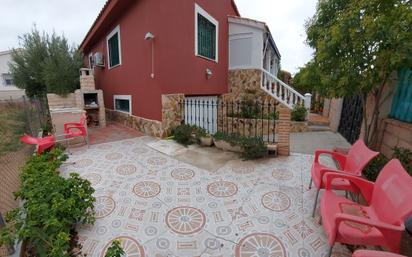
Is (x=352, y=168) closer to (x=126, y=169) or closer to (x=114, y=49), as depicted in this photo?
(x=126, y=169)

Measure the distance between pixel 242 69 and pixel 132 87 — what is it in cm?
501

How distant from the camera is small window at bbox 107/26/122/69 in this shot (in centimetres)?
753

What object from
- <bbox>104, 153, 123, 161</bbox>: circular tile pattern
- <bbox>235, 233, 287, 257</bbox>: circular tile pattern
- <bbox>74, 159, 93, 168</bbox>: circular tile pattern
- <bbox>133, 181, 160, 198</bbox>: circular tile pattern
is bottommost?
<bbox>235, 233, 287, 257</bbox>: circular tile pattern

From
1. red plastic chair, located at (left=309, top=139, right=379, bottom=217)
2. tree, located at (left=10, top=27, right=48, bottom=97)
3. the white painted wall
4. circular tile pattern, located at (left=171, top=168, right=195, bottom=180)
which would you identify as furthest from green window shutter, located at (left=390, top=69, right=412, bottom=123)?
tree, located at (left=10, top=27, right=48, bottom=97)

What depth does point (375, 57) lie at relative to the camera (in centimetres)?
297

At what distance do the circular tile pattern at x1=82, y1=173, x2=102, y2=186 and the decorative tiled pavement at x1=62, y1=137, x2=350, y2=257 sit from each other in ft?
0.06

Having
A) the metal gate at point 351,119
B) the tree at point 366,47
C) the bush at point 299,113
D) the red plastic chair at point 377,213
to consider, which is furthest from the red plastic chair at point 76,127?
the bush at point 299,113

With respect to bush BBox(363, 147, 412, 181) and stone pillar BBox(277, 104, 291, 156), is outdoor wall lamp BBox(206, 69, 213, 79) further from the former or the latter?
bush BBox(363, 147, 412, 181)

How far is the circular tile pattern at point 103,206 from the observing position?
2525 mm

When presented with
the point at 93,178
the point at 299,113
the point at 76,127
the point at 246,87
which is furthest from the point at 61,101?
the point at 299,113

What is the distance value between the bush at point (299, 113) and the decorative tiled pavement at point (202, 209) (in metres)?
3.51

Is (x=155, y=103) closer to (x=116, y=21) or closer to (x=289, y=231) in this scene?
(x=116, y=21)

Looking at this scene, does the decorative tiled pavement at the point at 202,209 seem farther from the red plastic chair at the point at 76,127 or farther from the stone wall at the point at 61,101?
the stone wall at the point at 61,101

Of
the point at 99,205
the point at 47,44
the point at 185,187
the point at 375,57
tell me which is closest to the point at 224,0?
the point at 375,57
